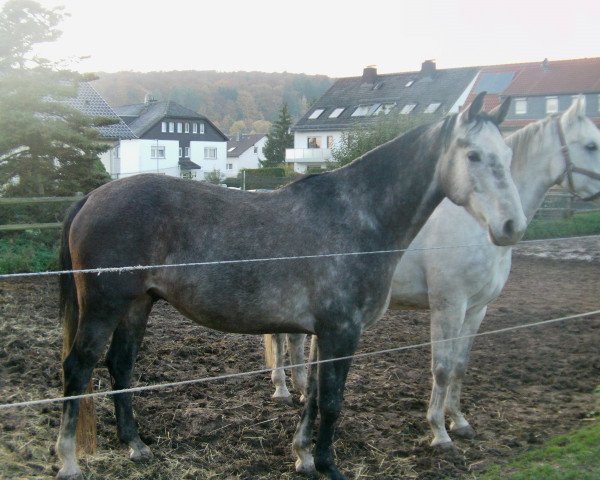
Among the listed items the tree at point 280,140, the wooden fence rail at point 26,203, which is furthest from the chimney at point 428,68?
the wooden fence rail at point 26,203

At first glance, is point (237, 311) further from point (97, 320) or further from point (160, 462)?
point (160, 462)

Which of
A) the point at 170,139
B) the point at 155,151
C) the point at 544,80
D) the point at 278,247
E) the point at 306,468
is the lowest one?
the point at 155,151

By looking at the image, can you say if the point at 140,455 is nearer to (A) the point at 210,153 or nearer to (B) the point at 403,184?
(B) the point at 403,184

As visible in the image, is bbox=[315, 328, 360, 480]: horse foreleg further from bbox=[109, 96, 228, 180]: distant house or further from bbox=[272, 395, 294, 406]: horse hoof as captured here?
bbox=[109, 96, 228, 180]: distant house

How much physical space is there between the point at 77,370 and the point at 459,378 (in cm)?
283

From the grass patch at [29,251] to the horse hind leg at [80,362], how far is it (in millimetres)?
8308

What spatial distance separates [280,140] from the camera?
178 ft

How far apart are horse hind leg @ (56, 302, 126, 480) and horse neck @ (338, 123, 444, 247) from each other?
162cm

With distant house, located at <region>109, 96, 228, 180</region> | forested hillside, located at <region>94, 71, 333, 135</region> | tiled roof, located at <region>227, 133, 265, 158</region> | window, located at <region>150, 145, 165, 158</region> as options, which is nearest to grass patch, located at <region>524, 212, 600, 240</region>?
distant house, located at <region>109, 96, 228, 180</region>

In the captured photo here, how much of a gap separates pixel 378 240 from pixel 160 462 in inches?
76.7

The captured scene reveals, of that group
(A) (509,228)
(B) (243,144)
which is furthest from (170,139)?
(A) (509,228)

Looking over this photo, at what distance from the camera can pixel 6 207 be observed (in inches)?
503

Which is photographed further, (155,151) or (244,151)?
(244,151)

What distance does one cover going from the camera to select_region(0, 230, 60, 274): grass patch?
1153cm
